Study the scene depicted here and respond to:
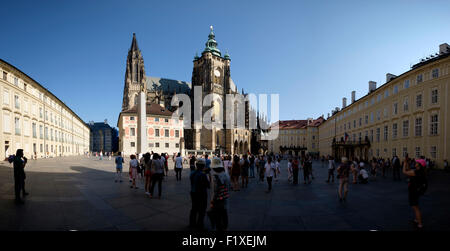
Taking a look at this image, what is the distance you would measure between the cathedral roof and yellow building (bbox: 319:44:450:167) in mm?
56818

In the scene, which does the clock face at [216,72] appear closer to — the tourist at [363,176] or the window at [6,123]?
the window at [6,123]

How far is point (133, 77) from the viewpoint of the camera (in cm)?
6278

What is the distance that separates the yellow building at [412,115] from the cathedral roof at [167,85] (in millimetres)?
56818

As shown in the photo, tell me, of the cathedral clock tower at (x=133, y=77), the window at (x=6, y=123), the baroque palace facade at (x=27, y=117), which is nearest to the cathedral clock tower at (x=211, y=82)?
the cathedral clock tower at (x=133, y=77)

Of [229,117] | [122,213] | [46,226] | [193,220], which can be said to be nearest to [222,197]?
[193,220]

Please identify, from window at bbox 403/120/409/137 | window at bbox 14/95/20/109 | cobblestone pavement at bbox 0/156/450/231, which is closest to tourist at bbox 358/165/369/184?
cobblestone pavement at bbox 0/156/450/231

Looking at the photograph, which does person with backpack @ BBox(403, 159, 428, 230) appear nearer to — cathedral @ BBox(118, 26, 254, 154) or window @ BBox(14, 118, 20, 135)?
window @ BBox(14, 118, 20, 135)

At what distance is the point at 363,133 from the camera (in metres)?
34.7

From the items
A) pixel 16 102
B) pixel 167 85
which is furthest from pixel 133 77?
pixel 16 102

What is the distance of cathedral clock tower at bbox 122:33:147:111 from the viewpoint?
201 feet

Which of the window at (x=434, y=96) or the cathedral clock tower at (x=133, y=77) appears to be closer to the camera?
the window at (x=434, y=96)

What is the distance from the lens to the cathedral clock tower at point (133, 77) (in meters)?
61.3

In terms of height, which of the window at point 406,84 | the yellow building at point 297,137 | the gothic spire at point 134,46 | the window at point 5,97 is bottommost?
the yellow building at point 297,137
